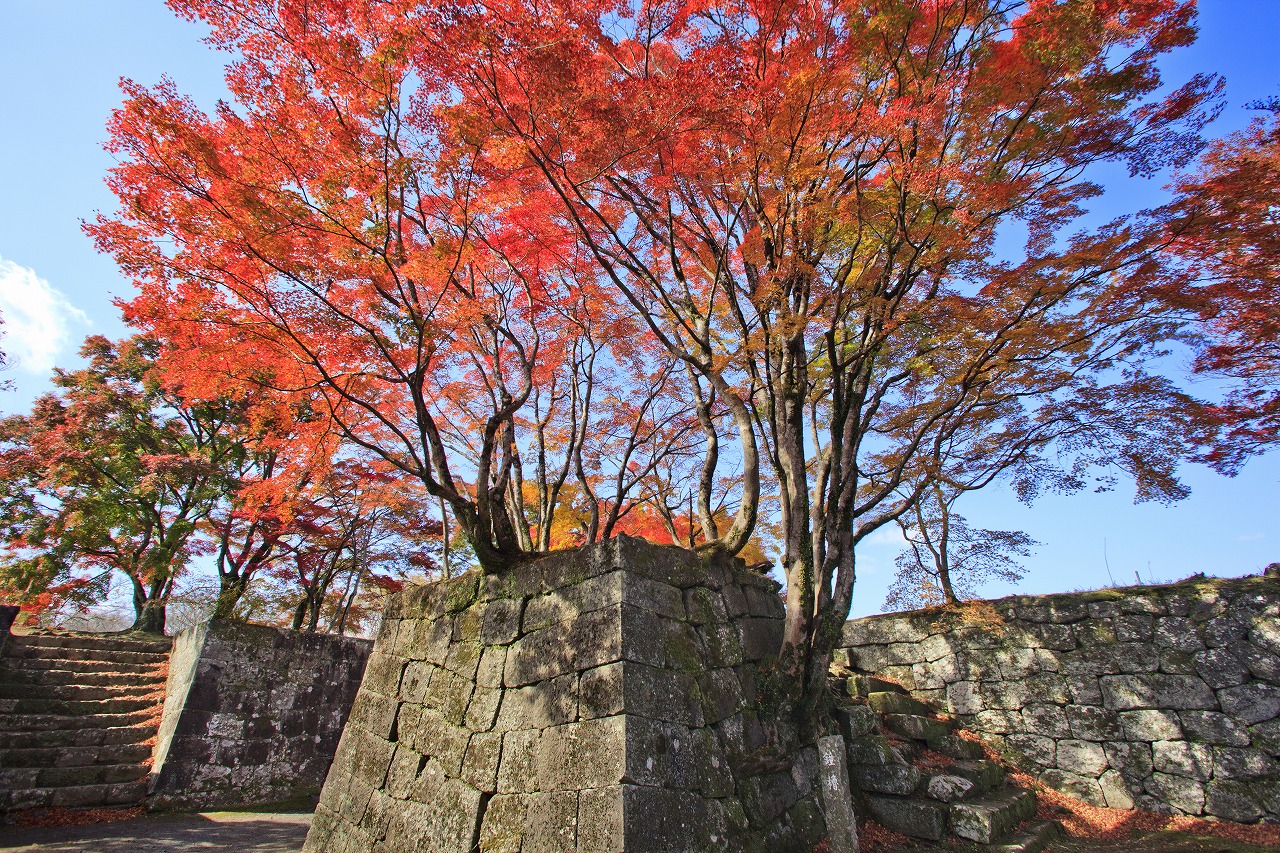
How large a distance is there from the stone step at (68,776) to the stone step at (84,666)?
231cm

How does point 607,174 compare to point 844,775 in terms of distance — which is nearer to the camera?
point 844,775

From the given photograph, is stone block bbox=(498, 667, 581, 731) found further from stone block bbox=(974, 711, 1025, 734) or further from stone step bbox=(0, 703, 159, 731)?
stone step bbox=(0, 703, 159, 731)

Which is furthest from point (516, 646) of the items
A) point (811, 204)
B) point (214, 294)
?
point (811, 204)

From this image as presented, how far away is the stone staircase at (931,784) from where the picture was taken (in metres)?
5.34

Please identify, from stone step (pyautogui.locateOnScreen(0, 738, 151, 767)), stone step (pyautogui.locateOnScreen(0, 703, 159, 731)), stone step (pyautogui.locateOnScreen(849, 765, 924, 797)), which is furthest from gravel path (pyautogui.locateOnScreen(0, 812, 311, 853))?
stone step (pyautogui.locateOnScreen(849, 765, 924, 797))

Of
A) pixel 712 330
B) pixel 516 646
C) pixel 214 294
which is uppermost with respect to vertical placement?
pixel 712 330

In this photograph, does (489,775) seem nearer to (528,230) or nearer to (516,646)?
(516,646)

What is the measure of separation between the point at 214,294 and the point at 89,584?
40.4 feet

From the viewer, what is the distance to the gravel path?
6102 millimetres

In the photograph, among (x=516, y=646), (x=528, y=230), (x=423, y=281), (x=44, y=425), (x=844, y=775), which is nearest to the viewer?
(x=844, y=775)

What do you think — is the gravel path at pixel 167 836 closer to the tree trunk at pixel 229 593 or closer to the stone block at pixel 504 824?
the stone block at pixel 504 824

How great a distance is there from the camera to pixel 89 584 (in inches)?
515

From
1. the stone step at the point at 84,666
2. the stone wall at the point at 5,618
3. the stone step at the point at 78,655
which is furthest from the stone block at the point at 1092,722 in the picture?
the stone step at the point at 78,655

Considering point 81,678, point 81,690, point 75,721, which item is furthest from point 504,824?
point 81,678
